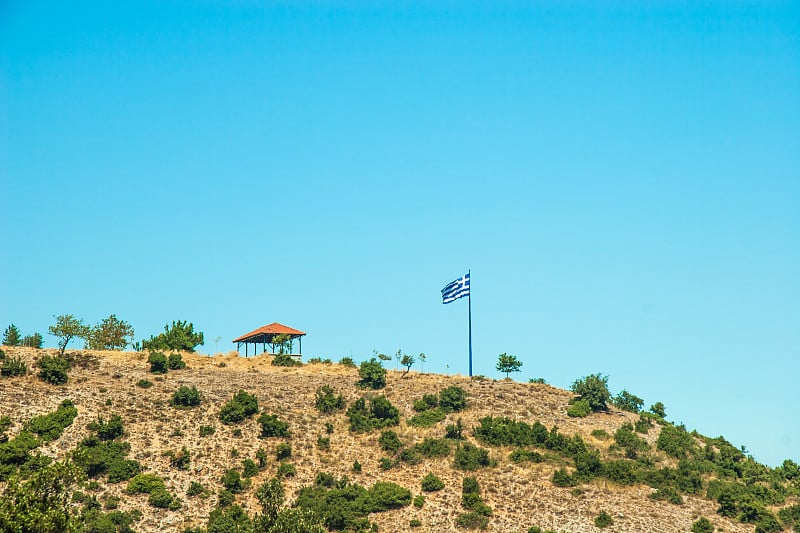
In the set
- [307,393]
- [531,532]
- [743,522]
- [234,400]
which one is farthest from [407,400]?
[743,522]

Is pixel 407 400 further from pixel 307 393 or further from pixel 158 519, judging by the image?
pixel 158 519

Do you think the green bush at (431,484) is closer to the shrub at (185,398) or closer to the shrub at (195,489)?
the shrub at (195,489)

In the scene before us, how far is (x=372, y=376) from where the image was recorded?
100188 mm

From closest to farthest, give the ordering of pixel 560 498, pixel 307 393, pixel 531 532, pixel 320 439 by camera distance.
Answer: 1. pixel 531 532
2. pixel 560 498
3. pixel 320 439
4. pixel 307 393

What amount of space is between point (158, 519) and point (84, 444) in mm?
11225

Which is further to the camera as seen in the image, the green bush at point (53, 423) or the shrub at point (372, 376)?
the shrub at point (372, 376)

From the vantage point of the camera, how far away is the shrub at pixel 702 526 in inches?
2948

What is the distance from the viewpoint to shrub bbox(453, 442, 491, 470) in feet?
274

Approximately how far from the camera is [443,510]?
3036 inches

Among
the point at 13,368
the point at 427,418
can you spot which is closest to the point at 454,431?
the point at 427,418

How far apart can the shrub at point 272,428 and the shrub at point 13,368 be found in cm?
2277

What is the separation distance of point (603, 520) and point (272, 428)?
3035 centimetres

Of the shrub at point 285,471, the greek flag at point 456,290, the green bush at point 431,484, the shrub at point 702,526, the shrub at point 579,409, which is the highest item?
the greek flag at point 456,290

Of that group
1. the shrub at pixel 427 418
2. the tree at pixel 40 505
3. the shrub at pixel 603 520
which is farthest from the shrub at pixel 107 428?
the shrub at pixel 603 520
